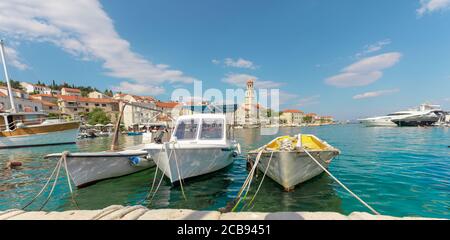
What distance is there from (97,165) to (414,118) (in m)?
80.9

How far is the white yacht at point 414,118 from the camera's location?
5588 centimetres

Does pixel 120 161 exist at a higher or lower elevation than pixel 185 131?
lower

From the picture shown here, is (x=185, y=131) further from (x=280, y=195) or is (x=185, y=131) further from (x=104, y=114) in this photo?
(x=104, y=114)

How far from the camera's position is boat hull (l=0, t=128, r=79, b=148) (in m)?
21.4

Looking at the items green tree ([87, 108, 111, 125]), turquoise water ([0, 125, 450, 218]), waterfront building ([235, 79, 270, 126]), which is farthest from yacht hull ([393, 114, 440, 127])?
green tree ([87, 108, 111, 125])

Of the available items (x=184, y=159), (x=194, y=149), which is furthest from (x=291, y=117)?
(x=184, y=159)

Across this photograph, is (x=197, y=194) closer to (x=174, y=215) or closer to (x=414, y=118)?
(x=174, y=215)

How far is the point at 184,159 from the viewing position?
7.01m

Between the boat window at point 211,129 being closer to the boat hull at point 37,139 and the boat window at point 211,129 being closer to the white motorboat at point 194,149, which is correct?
the white motorboat at point 194,149

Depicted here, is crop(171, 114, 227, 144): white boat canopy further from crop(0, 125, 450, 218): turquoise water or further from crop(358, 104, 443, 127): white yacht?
crop(358, 104, 443, 127): white yacht

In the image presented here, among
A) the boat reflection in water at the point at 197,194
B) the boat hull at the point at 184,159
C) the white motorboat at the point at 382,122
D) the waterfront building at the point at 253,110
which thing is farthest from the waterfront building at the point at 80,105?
the white motorboat at the point at 382,122
